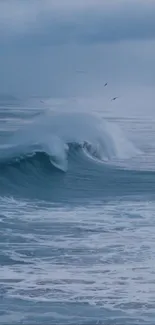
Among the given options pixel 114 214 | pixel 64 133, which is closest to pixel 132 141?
pixel 64 133

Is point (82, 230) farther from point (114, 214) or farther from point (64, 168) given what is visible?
point (64, 168)

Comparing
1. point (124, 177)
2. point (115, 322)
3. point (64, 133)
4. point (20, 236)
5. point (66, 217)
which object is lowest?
point (115, 322)

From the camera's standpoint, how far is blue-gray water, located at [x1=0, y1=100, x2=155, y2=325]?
9219mm

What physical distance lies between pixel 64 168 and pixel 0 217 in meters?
8.24

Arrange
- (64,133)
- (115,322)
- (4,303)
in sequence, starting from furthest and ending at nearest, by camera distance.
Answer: (64,133)
(4,303)
(115,322)

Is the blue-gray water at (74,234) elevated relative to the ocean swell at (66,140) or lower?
lower

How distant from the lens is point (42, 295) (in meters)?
9.52

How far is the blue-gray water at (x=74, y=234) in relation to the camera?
9219 mm

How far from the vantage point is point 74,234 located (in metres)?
13.1

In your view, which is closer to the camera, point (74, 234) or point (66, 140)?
point (74, 234)

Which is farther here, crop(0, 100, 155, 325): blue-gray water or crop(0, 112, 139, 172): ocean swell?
crop(0, 112, 139, 172): ocean swell

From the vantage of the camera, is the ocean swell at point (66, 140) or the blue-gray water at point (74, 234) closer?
the blue-gray water at point (74, 234)

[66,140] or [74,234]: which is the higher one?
[66,140]

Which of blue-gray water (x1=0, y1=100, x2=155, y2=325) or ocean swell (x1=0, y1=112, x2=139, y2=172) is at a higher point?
ocean swell (x1=0, y1=112, x2=139, y2=172)
